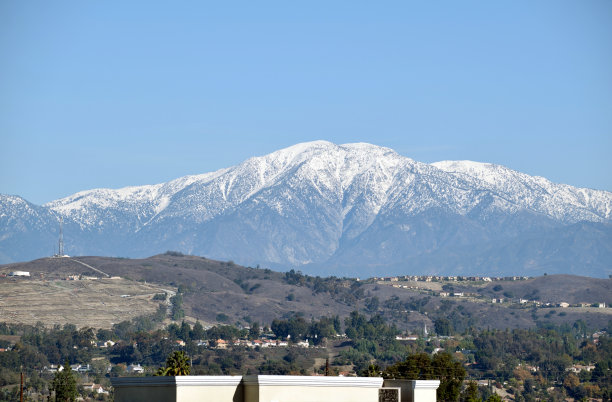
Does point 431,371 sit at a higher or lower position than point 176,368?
lower

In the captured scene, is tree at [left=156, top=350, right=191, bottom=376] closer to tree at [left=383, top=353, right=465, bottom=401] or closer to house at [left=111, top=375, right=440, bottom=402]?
tree at [left=383, top=353, right=465, bottom=401]

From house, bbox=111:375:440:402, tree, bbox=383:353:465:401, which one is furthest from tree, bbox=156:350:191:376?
house, bbox=111:375:440:402

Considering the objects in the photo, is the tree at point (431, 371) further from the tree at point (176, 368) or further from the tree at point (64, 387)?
the tree at point (64, 387)

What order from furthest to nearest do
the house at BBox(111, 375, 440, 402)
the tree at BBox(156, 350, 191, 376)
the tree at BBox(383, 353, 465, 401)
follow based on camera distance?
the tree at BBox(383, 353, 465, 401), the tree at BBox(156, 350, 191, 376), the house at BBox(111, 375, 440, 402)

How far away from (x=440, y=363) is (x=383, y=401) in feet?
423

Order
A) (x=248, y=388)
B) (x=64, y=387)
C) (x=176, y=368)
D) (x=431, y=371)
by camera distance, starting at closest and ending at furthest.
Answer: (x=248, y=388) → (x=176, y=368) → (x=64, y=387) → (x=431, y=371)

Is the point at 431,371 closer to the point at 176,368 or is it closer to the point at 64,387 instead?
the point at 176,368

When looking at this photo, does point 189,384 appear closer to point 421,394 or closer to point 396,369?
point 421,394

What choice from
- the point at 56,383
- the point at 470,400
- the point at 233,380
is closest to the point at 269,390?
the point at 233,380

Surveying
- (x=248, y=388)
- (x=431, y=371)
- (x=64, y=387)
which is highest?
(x=248, y=388)

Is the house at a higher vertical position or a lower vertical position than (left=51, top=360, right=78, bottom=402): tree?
higher

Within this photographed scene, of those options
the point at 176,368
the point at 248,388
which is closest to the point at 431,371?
the point at 176,368

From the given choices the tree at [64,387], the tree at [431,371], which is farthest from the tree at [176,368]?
the tree at [431,371]

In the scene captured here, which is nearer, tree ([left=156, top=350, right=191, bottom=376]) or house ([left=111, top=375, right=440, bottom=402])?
house ([left=111, top=375, right=440, bottom=402])
